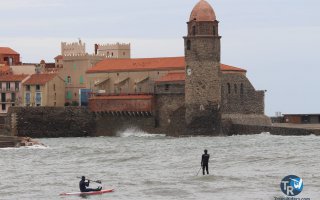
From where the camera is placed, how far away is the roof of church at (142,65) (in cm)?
11212

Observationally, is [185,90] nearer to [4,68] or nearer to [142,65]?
[142,65]

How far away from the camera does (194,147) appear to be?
82.8 m

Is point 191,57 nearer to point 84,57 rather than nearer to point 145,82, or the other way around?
point 145,82

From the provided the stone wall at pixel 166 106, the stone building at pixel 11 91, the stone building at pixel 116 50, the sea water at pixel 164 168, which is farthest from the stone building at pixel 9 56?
the sea water at pixel 164 168

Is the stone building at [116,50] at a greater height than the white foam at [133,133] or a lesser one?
greater

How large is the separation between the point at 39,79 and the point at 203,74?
21.9 m

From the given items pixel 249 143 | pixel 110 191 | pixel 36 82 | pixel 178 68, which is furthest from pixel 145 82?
pixel 110 191

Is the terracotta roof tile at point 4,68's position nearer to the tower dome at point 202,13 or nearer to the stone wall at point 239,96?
the stone wall at point 239,96

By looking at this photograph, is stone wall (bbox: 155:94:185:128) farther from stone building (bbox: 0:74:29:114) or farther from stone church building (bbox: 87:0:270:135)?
stone building (bbox: 0:74:29:114)

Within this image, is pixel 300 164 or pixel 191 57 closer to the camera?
pixel 300 164

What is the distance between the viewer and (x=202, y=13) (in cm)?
10300

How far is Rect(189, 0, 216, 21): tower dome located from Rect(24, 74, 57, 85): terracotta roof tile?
19.8 meters

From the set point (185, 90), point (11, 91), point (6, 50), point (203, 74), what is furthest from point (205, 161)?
point (6, 50)

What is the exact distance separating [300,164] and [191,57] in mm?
37901
